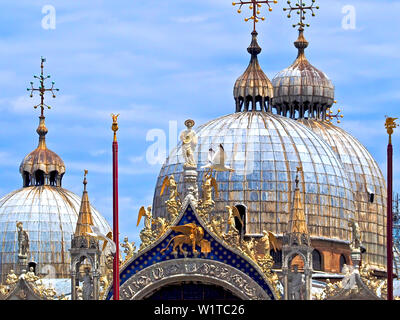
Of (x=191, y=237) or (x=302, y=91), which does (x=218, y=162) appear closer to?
(x=191, y=237)

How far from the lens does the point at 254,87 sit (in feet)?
338

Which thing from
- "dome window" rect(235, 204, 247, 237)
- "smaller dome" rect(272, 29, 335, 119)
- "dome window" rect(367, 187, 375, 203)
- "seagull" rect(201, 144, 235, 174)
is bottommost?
"dome window" rect(235, 204, 247, 237)

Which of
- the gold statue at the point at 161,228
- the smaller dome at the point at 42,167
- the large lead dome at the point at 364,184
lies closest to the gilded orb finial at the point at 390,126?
the gold statue at the point at 161,228

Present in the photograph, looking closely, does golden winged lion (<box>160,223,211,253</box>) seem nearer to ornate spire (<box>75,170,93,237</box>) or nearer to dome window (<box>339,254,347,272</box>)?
ornate spire (<box>75,170,93,237</box>)

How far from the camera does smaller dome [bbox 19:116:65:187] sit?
121 meters

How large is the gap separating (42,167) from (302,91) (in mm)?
15219

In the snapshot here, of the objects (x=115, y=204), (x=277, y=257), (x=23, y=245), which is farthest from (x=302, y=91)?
(x=115, y=204)

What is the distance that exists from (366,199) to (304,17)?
10.4 m

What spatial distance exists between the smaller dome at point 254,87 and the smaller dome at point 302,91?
1352cm

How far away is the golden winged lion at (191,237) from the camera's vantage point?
8831 cm

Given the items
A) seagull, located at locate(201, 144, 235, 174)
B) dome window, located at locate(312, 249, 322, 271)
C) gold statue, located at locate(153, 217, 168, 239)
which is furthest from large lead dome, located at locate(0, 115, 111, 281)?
gold statue, located at locate(153, 217, 168, 239)

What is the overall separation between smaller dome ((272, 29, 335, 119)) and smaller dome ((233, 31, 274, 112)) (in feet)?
44.4

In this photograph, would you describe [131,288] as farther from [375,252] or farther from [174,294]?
[375,252]
